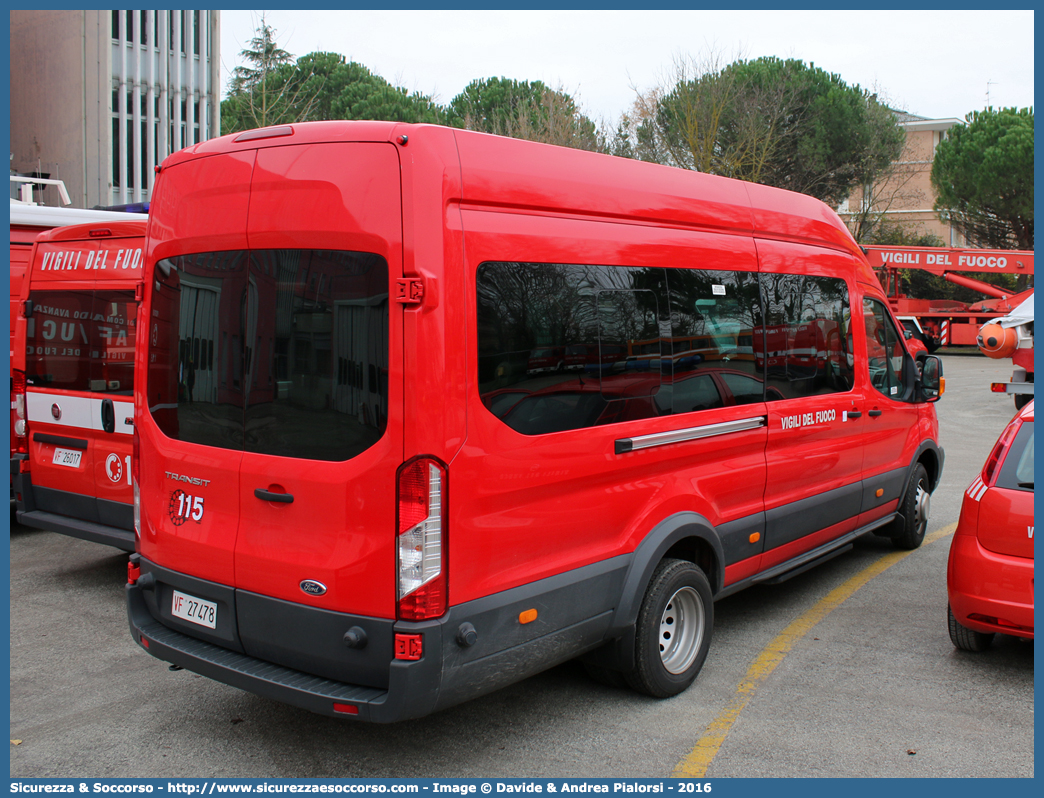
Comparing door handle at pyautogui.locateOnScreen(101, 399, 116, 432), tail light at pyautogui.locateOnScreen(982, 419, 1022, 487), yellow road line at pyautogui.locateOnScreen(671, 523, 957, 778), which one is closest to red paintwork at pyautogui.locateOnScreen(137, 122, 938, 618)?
yellow road line at pyautogui.locateOnScreen(671, 523, 957, 778)

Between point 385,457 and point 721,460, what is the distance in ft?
7.00

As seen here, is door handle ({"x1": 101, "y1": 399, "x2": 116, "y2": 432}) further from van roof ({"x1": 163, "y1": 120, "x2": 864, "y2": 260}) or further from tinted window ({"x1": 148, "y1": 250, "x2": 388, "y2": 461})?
van roof ({"x1": 163, "y1": 120, "x2": 864, "y2": 260})

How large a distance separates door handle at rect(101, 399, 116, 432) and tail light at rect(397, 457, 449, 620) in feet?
11.4

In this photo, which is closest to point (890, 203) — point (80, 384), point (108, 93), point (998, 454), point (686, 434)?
point (108, 93)

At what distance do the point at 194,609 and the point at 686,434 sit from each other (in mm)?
2379

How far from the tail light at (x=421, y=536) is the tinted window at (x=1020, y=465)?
3.08 metres

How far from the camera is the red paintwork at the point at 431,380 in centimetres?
313

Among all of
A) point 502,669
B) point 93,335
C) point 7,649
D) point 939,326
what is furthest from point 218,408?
point 939,326

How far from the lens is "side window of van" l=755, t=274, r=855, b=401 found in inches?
199

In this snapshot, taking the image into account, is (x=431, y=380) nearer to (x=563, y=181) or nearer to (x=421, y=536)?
(x=421, y=536)

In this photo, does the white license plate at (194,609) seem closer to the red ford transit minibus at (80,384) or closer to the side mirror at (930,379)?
the red ford transit minibus at (80,384)

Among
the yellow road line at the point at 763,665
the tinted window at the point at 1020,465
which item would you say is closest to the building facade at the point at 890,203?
the yellow road line at the point at 763,665

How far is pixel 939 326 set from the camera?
30.0 meters
